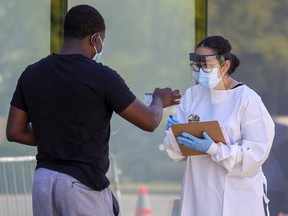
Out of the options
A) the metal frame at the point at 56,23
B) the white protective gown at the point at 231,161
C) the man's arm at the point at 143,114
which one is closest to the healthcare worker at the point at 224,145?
the white protective gown at the point at 231,161

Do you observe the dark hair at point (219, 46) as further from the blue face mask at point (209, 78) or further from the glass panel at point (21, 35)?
the glass panel at point (21, 35)

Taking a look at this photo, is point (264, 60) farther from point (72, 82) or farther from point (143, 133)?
point (72, 82)

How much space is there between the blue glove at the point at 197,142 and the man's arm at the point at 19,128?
34.8 inches

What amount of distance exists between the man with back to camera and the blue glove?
59cm

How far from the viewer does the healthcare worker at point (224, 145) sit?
4461mm

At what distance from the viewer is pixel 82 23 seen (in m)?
3.86

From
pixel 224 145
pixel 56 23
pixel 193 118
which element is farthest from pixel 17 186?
pixel 224 145

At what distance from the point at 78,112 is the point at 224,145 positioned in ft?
3.43

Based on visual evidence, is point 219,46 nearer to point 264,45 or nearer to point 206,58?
point 206,58

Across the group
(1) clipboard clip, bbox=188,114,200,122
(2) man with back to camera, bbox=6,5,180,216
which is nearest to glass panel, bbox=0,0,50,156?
(1) clipboard clip, bbox=188,114,200,122

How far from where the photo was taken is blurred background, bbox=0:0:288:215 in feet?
→ 21.1

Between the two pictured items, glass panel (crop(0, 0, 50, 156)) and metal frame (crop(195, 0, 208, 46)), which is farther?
glass panel (crop(0, 0, 50, 156))

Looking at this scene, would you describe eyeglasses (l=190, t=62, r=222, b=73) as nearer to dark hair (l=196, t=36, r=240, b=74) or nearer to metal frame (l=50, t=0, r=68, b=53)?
dark hair (l=196, t=36, r=240, b=74)

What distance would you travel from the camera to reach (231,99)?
4609 millimetres
